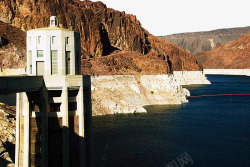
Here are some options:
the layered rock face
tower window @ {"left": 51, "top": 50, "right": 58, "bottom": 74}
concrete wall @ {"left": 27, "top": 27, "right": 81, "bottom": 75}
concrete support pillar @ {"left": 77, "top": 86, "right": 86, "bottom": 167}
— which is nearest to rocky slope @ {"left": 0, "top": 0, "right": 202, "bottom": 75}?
the layered rock face

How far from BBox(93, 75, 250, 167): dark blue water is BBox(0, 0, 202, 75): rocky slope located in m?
38.7

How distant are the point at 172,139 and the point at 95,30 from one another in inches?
3158

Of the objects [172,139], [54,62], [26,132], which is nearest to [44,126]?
[26,132]

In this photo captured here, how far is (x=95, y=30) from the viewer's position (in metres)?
118

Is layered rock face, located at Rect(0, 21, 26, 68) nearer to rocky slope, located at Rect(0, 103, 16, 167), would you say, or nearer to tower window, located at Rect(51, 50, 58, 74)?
rocky slope, located at Rect(0, 103, 16, 167)

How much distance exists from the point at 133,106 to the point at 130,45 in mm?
70234

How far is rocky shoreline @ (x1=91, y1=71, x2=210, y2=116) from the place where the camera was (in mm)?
74556

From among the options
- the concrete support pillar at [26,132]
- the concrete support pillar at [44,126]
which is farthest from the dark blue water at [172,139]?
the concrete support pillar at [44,126]

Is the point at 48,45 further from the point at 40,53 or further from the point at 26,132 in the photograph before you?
the point at 26,132

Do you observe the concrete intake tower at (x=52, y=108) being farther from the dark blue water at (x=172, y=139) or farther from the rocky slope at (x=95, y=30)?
the rocky slope at (x=95, y=30)

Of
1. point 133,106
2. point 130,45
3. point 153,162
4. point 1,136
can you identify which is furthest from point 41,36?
point 130,45

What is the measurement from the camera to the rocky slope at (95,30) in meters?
99.2

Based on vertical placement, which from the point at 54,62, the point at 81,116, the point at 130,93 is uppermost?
the point at 54,62

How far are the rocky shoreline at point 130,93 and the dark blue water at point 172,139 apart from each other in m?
5.40
